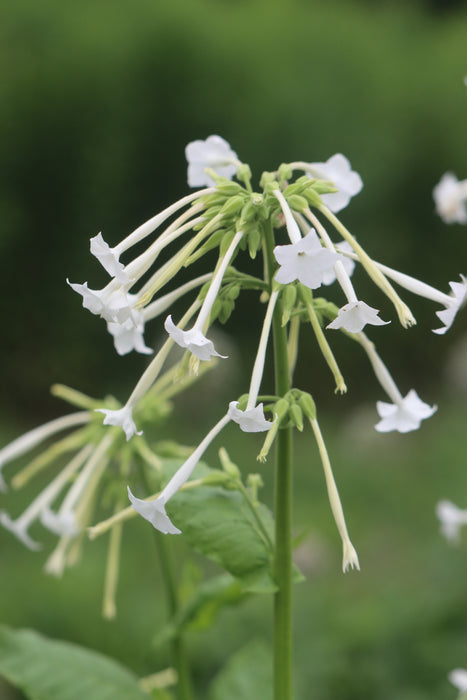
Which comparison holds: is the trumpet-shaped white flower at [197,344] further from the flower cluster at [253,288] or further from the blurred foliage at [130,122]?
the blurred foliage at [130,122]

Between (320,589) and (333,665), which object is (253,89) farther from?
(333,665)

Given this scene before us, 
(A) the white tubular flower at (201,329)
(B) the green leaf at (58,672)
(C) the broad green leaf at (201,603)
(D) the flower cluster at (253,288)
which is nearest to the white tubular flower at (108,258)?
(D) the flower cluster at (253,288)

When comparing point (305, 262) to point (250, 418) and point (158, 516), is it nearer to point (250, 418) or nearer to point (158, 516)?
point (250, 418)

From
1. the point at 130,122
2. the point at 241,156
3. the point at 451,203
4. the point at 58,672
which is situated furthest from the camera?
the point at 241,156

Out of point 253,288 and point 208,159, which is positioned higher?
point 208,159

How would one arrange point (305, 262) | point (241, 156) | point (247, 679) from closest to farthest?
point (305, 262), point (247, 679), point (241, 156)

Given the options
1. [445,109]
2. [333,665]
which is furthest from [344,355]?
[333,665]

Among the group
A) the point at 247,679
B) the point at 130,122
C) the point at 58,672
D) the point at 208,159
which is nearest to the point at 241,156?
the point at 130,122

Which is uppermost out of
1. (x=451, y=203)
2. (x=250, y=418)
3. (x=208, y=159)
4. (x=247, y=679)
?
(x=451, y=203)
